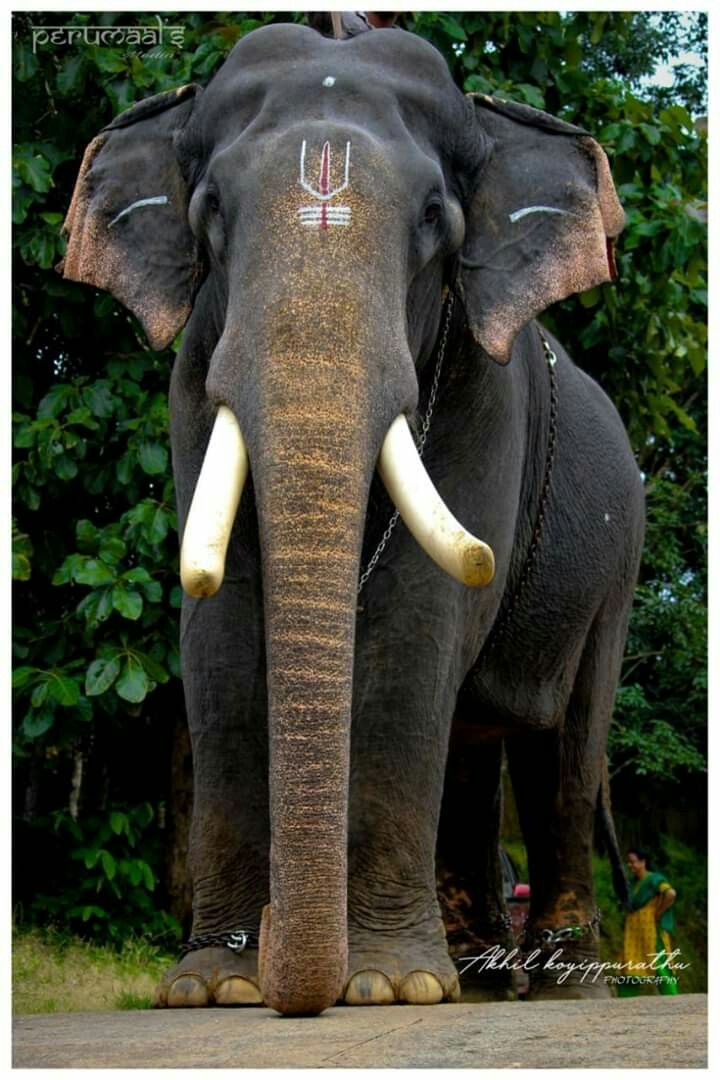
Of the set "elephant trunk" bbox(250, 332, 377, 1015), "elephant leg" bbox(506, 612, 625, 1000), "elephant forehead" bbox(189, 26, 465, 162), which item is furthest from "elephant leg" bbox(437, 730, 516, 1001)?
"elephant trunk" bbox(250, 332, 377, 1015)

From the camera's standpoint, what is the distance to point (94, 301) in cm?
768

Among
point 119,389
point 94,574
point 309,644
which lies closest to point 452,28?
point 119,389

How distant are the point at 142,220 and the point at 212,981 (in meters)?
1.89

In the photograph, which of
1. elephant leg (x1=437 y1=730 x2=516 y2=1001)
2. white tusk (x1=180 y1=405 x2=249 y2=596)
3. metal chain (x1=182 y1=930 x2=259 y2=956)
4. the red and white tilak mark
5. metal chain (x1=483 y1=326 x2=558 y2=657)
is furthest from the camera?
elephant leg (x1=437 y1=730 x2=516 y2=1001)

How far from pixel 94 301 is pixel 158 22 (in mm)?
1100

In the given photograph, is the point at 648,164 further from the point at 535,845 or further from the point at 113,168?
the point at 113,168

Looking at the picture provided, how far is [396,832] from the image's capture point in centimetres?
448

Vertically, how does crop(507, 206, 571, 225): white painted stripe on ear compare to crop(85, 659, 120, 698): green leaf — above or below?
above

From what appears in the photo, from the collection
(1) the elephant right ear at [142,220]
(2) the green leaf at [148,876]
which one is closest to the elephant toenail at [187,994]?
(1) the elephant right ear at [142,220]

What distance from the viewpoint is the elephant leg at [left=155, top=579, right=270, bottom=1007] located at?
462 cm

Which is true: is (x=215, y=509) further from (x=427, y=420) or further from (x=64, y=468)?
(x=64, y=468)

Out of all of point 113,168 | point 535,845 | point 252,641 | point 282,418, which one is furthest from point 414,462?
point 535,845

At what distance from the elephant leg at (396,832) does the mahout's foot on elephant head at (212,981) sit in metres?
0.27

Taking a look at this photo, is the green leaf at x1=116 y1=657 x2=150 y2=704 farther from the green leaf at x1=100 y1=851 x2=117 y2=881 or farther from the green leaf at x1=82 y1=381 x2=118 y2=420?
the green leaf at x1=100 y1=851 x2=117 y2=881
